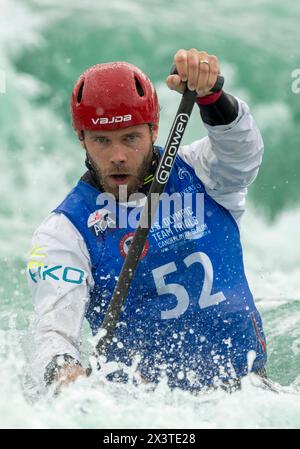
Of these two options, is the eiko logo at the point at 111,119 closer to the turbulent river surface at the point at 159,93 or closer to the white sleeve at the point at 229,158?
the white sleeve at the point at 229,158

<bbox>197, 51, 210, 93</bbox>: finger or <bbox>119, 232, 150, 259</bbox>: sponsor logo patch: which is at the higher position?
<bbox>197, 51, 210, 93</bbox>: finger

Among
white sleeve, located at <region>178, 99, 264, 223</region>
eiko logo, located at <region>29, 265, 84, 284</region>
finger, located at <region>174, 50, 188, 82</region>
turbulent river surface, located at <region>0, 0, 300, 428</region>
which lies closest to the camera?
finger, located at <region>174, 50, 188, 82</region>

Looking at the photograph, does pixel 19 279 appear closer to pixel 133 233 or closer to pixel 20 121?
pixel 20 121

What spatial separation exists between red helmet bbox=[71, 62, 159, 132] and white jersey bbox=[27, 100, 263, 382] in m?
0.35

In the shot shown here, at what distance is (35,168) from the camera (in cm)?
1033

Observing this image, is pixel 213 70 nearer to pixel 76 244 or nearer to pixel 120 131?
pixel 120 131

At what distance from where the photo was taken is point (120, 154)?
4098 millimetres

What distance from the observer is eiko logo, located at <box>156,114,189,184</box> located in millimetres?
3994

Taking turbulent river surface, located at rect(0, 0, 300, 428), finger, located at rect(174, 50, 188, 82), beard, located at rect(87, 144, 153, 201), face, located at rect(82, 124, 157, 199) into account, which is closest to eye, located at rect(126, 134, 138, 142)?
face, located at rect(82, 124, 157, 199)

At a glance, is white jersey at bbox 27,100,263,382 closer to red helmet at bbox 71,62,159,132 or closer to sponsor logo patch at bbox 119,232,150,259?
sponsor logo patch at bbox 119,232,150,259

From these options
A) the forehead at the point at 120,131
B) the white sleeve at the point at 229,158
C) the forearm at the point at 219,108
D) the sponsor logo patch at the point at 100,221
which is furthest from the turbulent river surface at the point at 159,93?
the forearm at the point at 219,108

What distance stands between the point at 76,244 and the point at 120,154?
476 millimetres

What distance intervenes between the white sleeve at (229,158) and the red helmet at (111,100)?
315 mm
